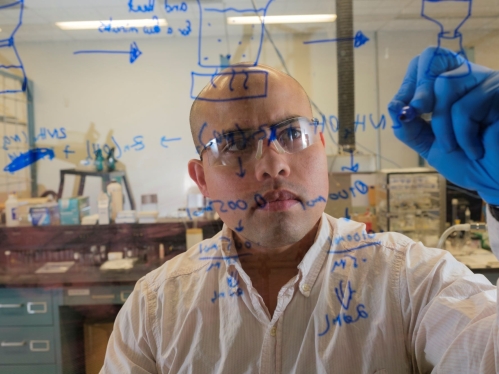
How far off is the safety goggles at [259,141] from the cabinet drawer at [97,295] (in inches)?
22.6

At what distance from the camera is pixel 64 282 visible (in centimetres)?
88

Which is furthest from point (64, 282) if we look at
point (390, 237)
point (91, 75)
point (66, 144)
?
point (390, 237)

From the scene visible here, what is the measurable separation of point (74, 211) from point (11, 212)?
5.6 inches

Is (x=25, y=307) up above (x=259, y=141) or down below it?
below

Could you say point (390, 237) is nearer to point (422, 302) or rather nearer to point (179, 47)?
point (422, 302)

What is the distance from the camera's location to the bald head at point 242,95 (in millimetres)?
467

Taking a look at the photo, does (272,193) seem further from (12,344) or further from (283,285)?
(12,344)

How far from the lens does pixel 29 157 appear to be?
68 centimetres

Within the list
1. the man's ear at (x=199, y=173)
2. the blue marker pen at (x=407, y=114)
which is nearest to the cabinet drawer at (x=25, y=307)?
the man's ear at (x=199, y=173)

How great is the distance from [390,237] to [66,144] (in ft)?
2.28

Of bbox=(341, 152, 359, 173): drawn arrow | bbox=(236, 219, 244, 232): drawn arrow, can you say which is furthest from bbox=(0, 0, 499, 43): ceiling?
bbox=(236, 219, 244, 232): drawn arrow

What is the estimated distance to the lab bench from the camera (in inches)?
30.6

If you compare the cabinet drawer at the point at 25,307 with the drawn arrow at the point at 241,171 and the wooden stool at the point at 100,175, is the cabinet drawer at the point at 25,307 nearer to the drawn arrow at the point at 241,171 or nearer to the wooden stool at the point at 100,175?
the wooden stool at the point at 100,175

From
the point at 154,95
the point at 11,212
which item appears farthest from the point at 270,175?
the point at 11,212
